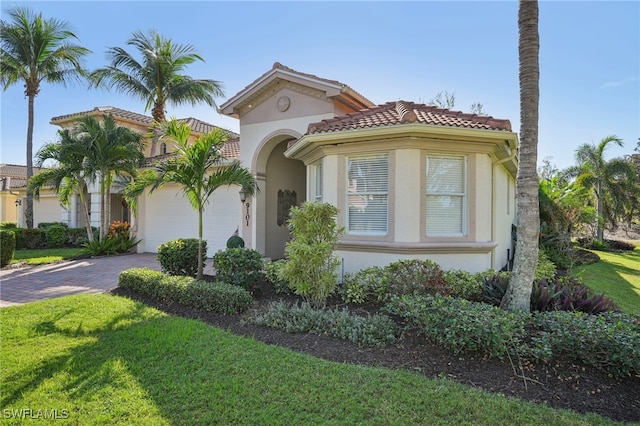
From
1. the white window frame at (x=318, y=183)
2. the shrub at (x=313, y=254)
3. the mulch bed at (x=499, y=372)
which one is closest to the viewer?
the mulch bed at (x=499, y=372)

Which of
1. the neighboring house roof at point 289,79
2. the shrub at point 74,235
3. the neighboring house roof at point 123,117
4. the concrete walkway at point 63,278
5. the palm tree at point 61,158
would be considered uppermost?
the neighboring house roof at point 123,117

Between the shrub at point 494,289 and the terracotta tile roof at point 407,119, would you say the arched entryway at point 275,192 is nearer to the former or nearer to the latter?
the terracotta tile roof at point 407,119

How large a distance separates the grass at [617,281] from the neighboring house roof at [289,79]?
29.6 feet

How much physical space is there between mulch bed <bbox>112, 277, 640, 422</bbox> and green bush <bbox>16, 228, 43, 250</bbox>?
17.6m

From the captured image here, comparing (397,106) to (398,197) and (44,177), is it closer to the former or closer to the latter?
(398,197)

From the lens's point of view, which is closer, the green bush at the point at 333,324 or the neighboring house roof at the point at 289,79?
the green bush at the point at 333,324

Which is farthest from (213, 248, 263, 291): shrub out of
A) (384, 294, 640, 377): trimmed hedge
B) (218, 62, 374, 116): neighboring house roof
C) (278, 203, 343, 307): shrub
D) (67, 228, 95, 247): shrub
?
(67, 228, 95, 247): shrub

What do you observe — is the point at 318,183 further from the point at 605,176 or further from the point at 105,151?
the point at 605,176

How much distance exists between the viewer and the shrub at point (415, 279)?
7281 mm

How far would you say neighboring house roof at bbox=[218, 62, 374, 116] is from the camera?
458 inches

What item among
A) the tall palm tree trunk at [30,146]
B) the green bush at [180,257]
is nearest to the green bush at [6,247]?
the tall palm tree trunk at [30,146]

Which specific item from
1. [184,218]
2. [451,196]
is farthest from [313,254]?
[184,218]

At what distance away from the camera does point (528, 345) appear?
485 centimetres

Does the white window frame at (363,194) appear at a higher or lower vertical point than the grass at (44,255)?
higher
